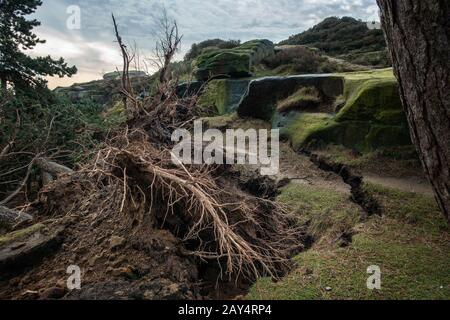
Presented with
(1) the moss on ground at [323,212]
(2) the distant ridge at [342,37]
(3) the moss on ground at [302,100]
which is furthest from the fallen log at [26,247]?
(2) the distant ridge at [342,37]

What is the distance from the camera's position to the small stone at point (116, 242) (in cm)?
337

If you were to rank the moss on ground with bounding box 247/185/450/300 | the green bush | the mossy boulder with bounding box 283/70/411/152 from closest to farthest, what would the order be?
the moss on ground with bounding box 247/185/450/300 < the mossy boulder with bounding box 283/70/411/152 < the green bush

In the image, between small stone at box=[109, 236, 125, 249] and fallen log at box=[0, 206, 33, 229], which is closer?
small stone at box=[109, 236, 125, 249]

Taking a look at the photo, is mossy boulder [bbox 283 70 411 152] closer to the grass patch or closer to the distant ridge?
the grass patch

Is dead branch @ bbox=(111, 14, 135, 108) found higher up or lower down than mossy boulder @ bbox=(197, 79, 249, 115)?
lower down

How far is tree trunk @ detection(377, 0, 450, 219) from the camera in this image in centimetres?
211

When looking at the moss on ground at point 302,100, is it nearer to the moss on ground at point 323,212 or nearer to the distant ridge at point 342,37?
the moss on ground at point 323,212

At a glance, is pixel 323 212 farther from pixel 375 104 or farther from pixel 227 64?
pixel 227 64

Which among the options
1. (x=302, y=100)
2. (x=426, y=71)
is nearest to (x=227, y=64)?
(x=302, y=100)

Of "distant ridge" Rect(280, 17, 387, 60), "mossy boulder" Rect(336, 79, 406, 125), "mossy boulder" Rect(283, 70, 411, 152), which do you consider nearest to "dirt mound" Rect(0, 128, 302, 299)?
"mossy boulder" Rect(283, 70, 411, 152)

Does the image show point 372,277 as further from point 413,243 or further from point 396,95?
point 396,95

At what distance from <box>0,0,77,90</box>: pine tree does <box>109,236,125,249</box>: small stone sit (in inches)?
337

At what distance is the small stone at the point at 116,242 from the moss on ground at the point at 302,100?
527cm

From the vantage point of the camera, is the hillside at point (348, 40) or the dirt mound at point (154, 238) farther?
the hillside at point (348, 40)
